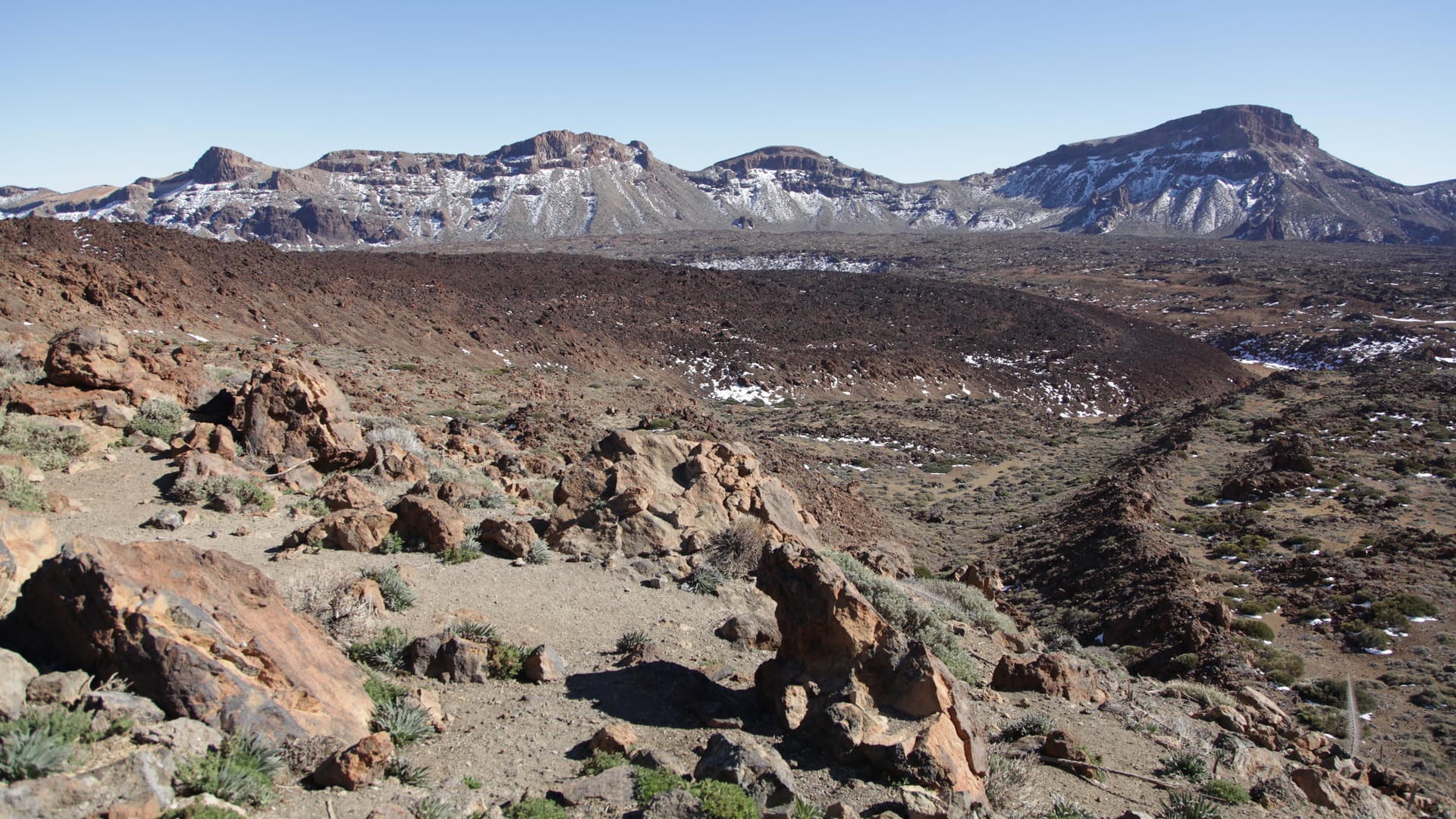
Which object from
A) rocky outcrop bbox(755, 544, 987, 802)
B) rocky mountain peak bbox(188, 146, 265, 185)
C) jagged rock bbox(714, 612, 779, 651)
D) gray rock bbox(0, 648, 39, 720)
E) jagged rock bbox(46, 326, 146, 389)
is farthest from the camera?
rocky mountain peak bbox(188, 146, 265, 185)

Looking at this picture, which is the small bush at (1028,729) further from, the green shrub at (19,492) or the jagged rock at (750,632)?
the green shrub at (19,492)

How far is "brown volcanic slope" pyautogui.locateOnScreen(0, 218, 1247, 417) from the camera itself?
25266mm

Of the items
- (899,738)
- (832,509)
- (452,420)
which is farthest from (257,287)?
(899,738)

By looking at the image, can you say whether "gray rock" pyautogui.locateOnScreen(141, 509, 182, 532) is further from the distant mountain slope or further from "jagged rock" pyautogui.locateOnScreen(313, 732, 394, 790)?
the distant mountain slope

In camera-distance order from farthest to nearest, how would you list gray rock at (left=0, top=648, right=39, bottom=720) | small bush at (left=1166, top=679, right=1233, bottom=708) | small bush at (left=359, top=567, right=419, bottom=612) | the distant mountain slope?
1. the distant mountain slope
2. small bush at (left=1166, top=679, right=1233, bottom=708)
3. small bush at (left=359, top=567, right=419, bottom=612)
4. gray rock at (left=0, top=648, right=39, bottom=720)

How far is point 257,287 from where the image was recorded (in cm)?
2884

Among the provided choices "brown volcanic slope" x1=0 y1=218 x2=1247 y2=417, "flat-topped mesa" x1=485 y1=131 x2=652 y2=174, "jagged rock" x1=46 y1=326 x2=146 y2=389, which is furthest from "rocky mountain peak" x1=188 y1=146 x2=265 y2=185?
"jagged rock" x1=46 y1=326 x2=146 y2=389

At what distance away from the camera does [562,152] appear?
598 feet

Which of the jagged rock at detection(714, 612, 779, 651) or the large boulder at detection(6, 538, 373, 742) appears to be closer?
the large boulder at detection(6, 538, 373, 742)

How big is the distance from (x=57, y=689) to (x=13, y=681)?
19cm

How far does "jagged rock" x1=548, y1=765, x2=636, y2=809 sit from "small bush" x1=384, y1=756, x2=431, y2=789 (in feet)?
2.45

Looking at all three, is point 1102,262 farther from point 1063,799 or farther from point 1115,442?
point 1063,799

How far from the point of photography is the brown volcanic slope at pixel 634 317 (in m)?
25.3

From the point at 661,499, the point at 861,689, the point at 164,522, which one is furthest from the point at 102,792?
the point at 661,499
